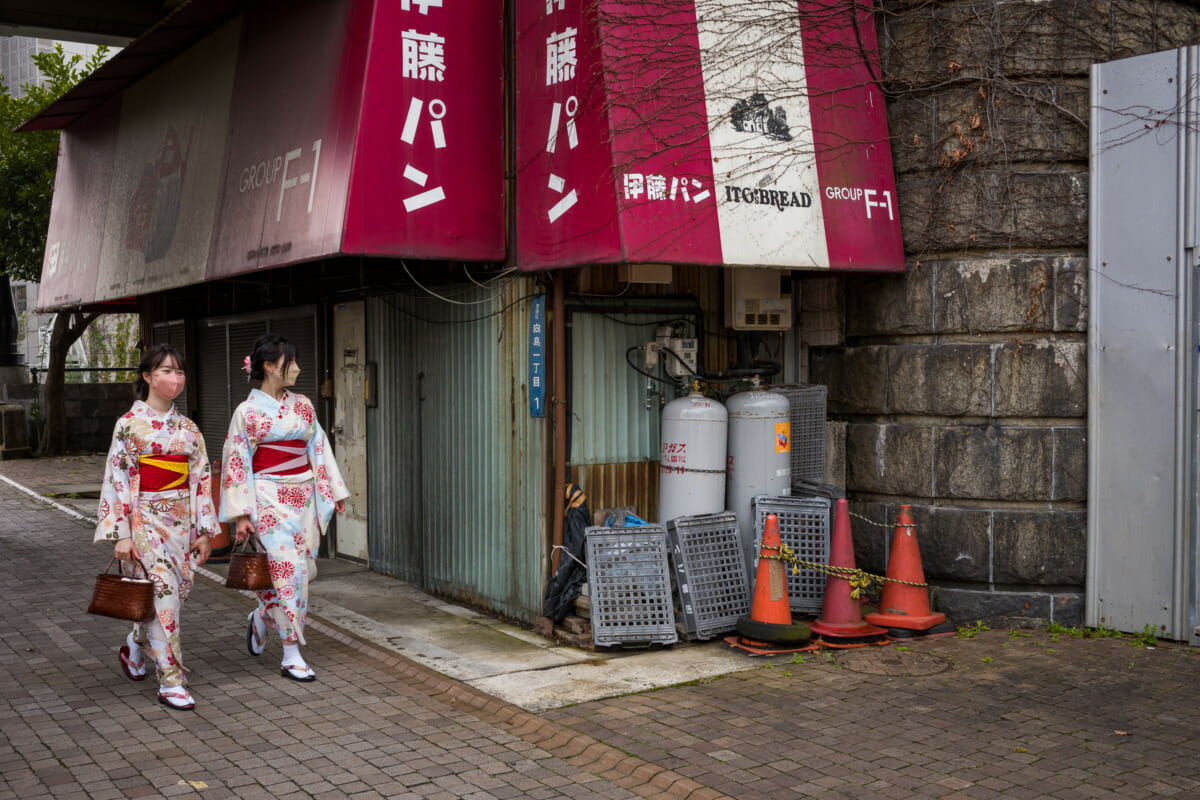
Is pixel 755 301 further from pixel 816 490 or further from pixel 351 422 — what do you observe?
pixel 351 422

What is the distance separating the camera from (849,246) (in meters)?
7.87

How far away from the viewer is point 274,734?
19.2ft

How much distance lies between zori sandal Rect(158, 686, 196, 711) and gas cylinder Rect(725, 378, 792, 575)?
13.0 feet

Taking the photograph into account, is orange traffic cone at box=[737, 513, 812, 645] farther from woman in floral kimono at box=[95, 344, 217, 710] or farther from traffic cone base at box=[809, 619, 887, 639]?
woman in floral kimono at box=[95, 344, 217, 710]

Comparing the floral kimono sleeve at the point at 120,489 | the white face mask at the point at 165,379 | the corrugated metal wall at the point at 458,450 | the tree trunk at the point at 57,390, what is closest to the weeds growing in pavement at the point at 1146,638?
the corrugated metal wall at the point at 458,450

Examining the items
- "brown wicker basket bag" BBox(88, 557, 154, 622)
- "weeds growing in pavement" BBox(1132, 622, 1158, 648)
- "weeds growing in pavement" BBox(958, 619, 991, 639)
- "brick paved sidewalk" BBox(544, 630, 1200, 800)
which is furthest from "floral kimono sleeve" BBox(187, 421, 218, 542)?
"weeds growing in pavement" BBox(1132, 622, 1158, 648)

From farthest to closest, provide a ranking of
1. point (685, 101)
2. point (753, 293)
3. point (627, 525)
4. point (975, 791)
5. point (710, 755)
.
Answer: point (753, 293)
point (627, 525)
point (685, 101)
point (710, 755)
point (975, 791)

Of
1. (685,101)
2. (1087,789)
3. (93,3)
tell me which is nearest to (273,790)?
(1087,789)

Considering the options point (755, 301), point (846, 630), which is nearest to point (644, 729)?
point (846, 630)

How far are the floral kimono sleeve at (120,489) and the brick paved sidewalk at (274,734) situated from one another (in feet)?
3.40

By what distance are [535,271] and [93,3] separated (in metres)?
11.0

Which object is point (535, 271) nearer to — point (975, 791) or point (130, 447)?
point (130, 447)

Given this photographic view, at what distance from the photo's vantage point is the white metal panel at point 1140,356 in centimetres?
745

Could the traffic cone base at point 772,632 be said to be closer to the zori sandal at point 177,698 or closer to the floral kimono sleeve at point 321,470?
the floral kimono sleeve at point 321,470
